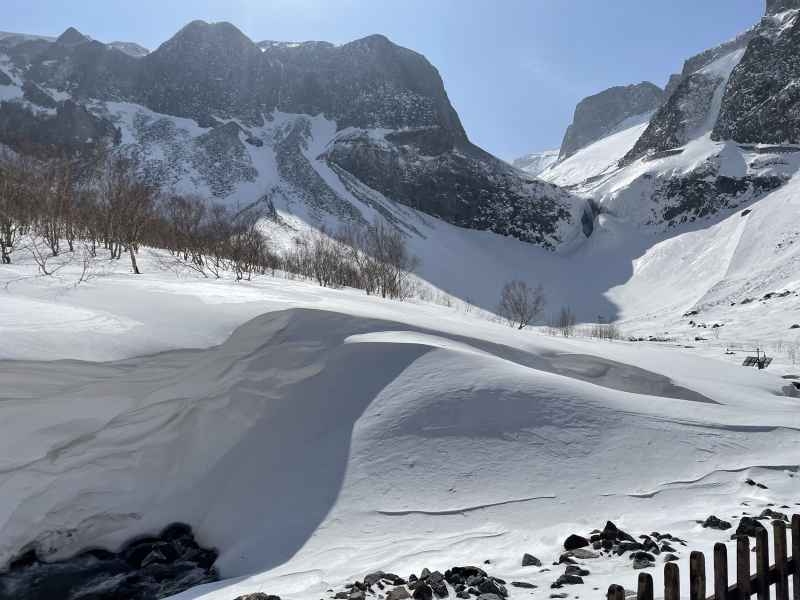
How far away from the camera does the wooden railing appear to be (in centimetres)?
291

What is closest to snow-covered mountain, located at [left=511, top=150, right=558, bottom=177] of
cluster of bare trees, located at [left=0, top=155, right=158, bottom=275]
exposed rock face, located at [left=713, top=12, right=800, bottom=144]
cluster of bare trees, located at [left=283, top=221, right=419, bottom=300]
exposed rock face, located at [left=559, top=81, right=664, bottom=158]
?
exposed rock face, located at [left=559, top=81, right=664, bottom=158]

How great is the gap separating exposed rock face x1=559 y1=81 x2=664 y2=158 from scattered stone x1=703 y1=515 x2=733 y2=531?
158352 mm

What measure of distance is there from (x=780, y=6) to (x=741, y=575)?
106213mm

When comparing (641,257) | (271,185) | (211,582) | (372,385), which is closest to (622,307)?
(641,257)

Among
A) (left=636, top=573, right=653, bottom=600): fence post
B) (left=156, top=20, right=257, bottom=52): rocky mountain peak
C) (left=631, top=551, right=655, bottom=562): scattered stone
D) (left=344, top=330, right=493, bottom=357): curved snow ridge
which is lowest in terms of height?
(left=631, top=551, right=655, bottom=562): scattered stone

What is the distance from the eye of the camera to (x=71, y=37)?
8481 centimetres

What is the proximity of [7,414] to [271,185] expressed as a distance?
56347 millimetres

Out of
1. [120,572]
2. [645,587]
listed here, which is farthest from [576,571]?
[120,572]

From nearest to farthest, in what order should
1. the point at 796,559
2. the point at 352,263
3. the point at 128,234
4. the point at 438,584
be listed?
1. the point at 796,559
2. the point at 438,584
3. the point at 128,234
4. the point at 352,263

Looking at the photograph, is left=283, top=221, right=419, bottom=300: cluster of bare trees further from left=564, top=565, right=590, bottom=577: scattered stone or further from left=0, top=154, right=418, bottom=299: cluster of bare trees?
left=564, top=565, right=590, bottom=577: scattered stone

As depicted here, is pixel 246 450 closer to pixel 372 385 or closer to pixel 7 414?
pixel 372 385

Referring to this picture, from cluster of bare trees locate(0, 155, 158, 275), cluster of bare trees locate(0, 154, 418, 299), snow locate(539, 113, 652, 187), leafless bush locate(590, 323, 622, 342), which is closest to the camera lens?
cluster of bare trees locate(0, 155, 158, 275)

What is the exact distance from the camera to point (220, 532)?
640 centimetres

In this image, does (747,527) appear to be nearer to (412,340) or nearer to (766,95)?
(412,340)
